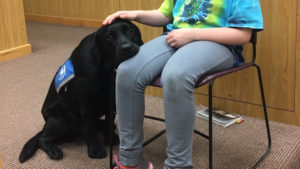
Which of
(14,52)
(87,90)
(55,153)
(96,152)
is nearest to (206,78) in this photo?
(87,90)

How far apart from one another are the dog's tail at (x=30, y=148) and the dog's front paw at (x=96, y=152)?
25cm

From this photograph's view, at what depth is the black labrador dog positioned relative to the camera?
1.41 m

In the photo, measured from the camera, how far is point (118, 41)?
1.37 m

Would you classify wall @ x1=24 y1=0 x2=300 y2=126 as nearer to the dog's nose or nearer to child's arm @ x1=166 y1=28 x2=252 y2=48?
child's arm @ x1=166 y1=28 x2=252 y2=48

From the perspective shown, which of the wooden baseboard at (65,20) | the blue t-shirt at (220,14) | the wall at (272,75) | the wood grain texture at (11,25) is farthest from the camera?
the wooden baseboard at (65,20)

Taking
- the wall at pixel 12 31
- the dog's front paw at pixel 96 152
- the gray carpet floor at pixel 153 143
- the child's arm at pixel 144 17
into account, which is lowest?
the gray carpet floor at pixel 153 143

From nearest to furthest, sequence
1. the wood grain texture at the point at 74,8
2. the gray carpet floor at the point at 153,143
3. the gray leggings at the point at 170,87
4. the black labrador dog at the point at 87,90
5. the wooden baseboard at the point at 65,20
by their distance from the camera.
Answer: the gray leggings at the point at 170,87, the black labrador dog at the point at 87,90, the gray carpet floor at the point at 153,143, the wood grain texture at the point at 74,8, the wooden baseboard at the point at 65,20

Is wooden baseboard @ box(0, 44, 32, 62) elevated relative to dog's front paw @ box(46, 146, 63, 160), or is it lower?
elevated

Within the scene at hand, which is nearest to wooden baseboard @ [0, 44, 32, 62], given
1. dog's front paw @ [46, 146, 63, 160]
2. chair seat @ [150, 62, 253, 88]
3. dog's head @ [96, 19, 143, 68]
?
dog's front paw @ [46, 146, 63, 160]

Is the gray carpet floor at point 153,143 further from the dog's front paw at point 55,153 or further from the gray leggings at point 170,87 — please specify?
the gray leggings at point 170,87

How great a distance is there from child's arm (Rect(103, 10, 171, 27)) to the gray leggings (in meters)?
0.16

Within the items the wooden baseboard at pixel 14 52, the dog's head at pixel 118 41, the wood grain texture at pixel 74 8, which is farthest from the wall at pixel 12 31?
the dog's head at pixel 118 41

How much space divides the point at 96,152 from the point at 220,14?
0.78 meters

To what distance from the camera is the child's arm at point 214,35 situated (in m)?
1.26
